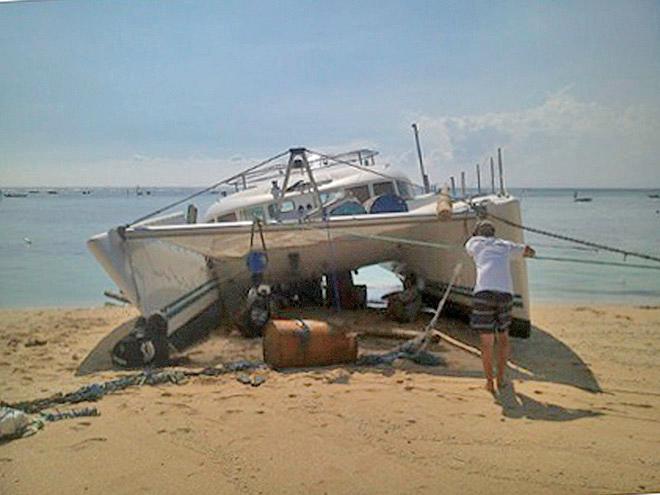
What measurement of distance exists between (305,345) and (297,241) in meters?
1.61

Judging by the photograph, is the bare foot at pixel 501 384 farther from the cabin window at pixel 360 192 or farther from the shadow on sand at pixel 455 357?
the cabin window at pixel 360 192

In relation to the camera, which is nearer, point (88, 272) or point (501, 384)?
point (501, 384)

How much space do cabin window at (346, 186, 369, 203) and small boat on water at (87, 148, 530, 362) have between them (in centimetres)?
1

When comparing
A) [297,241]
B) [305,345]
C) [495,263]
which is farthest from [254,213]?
[495,263]

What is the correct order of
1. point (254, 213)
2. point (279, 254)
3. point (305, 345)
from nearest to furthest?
point (305, 345)
point (279, 254)
point (254, 213)

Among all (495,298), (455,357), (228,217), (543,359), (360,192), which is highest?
(360,192)

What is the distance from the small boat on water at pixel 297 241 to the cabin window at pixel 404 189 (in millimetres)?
14

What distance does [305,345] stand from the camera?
416 centimetres

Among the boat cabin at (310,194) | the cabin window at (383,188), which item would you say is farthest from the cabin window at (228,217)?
the cabin window at (383,188)

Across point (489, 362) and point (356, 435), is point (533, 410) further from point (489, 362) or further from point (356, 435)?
point (356, 435)

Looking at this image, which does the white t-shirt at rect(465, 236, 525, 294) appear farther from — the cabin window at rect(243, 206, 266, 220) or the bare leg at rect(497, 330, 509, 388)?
the cabin window at rect(243, 206, 266, 220)

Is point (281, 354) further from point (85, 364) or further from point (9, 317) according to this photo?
point (9, 317)

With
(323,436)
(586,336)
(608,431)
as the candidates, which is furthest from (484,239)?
(586,336)

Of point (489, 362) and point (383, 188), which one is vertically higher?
point (383, 188)
